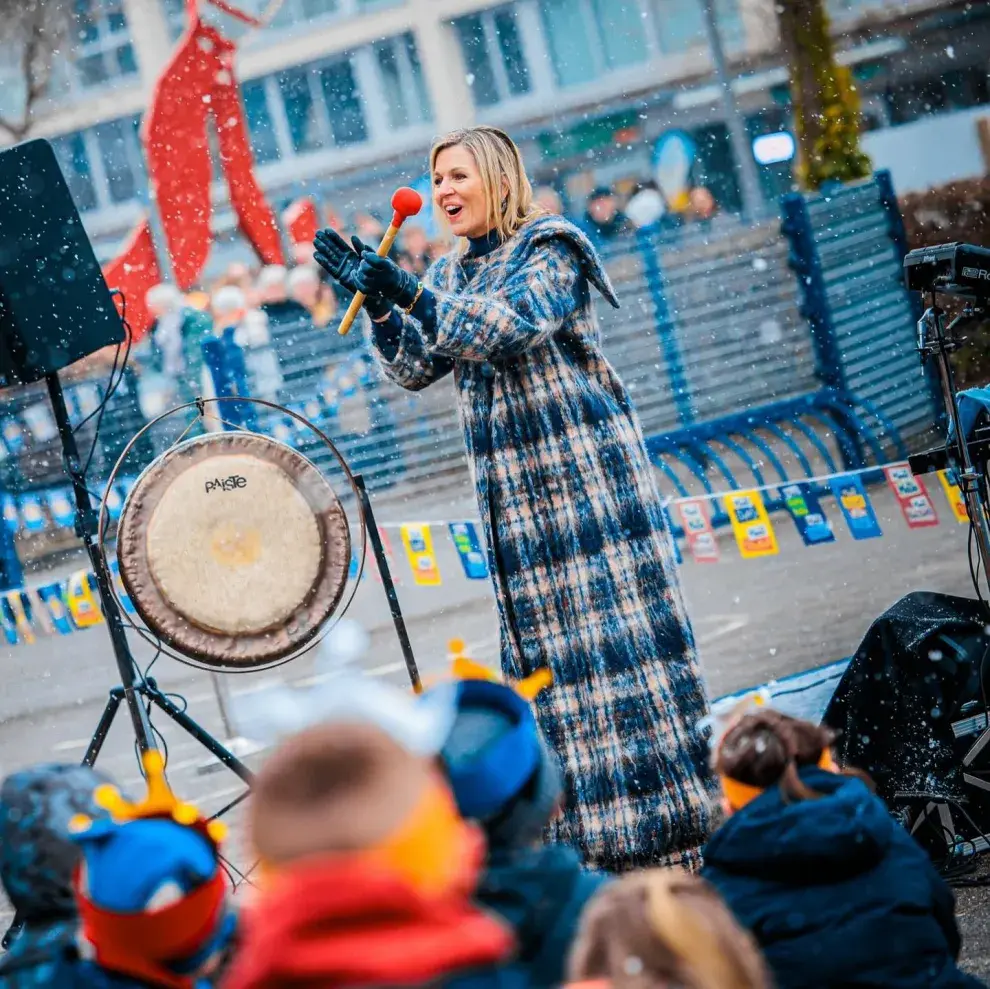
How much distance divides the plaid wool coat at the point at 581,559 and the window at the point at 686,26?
377 inches

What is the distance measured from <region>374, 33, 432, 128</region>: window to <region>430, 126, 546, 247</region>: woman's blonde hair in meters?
8.12

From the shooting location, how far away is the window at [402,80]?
38.0ft

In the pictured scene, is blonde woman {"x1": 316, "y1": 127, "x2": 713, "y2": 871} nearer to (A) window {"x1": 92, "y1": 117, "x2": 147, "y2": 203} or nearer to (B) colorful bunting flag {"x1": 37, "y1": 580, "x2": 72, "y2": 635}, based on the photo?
(B) colorful bunting flag {"x1": 37, "y1": 580, "x2": 72, "y2": 635}

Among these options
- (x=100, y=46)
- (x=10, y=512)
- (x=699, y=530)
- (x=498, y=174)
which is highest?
(x=100, y=46)

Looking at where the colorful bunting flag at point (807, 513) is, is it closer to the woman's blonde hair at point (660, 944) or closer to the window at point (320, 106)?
the woman's blonde hair at point (660, 944)

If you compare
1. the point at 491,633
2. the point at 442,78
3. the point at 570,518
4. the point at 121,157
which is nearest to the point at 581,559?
the point at 570,518

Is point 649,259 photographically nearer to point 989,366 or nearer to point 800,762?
point 989,366

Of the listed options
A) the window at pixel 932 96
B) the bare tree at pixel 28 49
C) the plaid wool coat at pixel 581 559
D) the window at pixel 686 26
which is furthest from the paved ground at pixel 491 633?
the window at pixel 932 96

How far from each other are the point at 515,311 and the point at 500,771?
1596mm

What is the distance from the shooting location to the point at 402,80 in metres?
11.9

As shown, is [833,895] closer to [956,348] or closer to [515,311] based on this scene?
[515,311]

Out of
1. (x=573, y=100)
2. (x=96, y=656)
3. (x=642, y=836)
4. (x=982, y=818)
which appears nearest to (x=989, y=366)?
(x=573, y=100)

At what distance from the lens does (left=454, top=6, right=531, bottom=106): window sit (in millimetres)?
11602

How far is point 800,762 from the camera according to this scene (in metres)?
2.69
